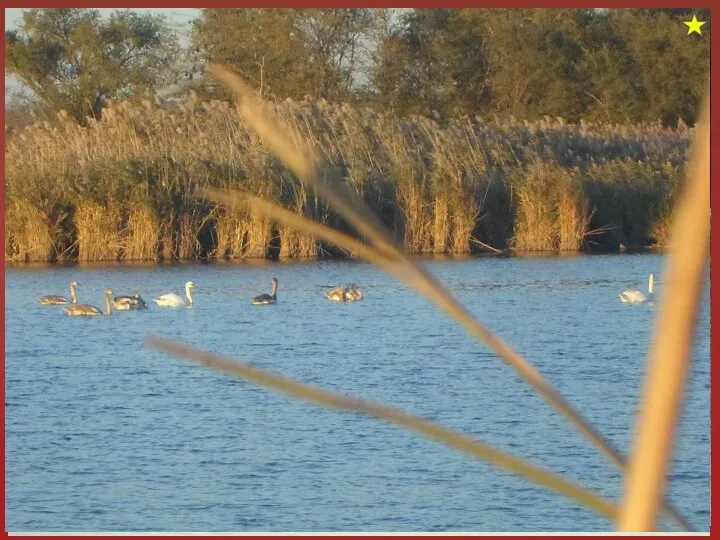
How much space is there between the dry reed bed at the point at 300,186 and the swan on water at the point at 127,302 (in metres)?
3.19

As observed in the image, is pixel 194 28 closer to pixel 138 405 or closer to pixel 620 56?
pixel 620 56

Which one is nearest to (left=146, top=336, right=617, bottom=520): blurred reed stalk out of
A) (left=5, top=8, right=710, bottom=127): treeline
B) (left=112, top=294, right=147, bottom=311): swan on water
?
(left=112, top=294, right=147, bottom=311): swan on water

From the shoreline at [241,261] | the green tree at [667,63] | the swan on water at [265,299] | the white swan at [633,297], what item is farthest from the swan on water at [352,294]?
the green tree at [667,63]

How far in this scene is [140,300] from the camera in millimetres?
14688

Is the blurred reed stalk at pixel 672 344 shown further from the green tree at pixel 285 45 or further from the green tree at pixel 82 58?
the green tree at pixel 82 58

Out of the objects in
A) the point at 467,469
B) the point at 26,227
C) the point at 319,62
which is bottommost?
the point at 467,469

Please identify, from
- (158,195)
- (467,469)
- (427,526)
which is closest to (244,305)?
(158,195)

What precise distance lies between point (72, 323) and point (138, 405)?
4289 mm

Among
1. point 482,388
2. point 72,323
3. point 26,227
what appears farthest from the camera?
point 26,227

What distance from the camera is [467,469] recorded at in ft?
25.8

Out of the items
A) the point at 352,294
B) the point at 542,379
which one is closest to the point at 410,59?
the point at 352,294

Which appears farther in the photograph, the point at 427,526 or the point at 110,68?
the point at 110,68

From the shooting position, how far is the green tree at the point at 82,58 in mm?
33062

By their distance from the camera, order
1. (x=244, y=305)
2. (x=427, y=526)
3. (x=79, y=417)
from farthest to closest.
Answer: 1. (x=244, y=305)
2. (x=79, y=417)
3. (x=427, y=526)
